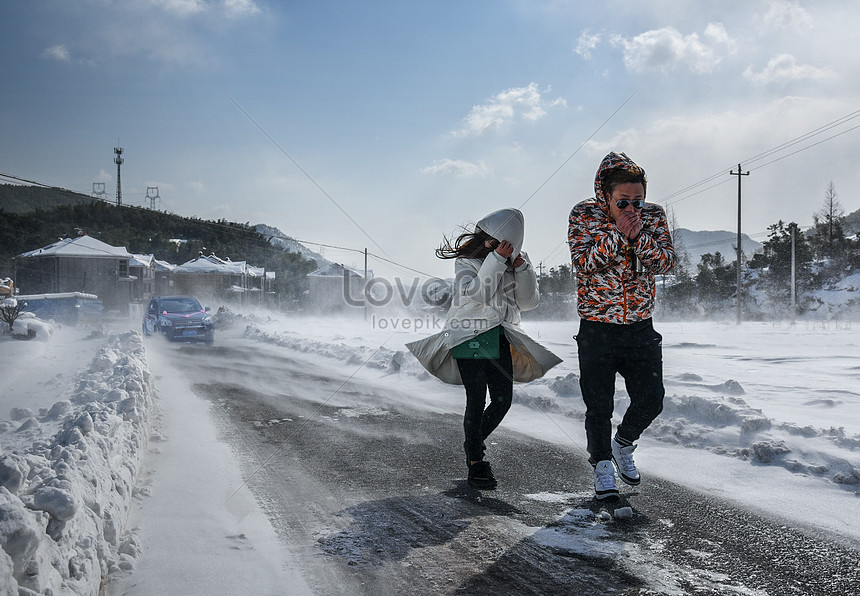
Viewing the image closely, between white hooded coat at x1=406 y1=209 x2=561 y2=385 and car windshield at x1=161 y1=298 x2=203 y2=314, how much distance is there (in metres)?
15.7

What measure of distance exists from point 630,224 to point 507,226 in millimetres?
747

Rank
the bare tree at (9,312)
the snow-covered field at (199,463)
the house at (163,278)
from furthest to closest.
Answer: the house at (163,278), the bare tree at (9,312), the snow-covered field at (199,463)

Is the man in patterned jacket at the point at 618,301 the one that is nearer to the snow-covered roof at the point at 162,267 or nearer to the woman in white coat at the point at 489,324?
the woman in white coat at the point at 489,324

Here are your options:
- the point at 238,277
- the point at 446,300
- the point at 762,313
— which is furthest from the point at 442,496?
the point at 238,277

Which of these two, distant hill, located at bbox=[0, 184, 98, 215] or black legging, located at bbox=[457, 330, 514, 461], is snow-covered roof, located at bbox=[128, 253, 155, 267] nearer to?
distant hill, located at bbox=[0, 184, 98, 215]

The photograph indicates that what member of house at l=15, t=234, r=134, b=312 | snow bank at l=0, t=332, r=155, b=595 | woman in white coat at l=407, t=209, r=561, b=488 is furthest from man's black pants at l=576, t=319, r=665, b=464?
house at l=15, t=234, r=134, b=312

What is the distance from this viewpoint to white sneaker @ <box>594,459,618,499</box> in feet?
10.2

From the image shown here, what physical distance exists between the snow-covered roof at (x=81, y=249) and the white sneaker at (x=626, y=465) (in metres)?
40.8

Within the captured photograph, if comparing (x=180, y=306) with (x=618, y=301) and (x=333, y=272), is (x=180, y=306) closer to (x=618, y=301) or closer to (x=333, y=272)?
(x=618, y=301)

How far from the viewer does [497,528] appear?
282 cm

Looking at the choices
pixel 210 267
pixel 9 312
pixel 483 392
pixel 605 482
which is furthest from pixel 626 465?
pixel 210 267

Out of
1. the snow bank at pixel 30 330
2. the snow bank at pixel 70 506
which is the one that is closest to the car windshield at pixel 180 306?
the snow bank at pixel 30 330

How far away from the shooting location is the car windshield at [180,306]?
1773 cm

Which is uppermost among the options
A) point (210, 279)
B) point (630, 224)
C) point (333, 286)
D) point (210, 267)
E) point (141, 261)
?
point (141, 261)
